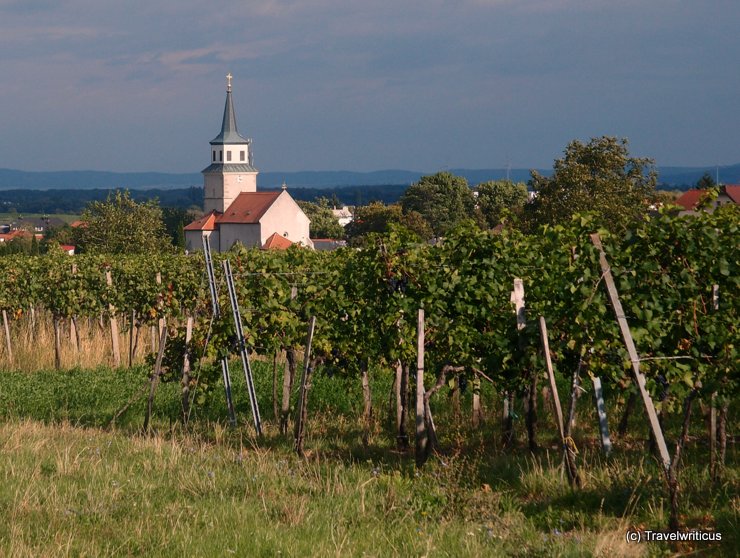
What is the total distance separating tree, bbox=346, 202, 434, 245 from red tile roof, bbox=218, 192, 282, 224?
772 inches

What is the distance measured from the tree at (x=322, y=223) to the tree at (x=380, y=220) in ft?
51.2

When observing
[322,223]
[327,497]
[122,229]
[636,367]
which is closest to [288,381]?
[327,497]

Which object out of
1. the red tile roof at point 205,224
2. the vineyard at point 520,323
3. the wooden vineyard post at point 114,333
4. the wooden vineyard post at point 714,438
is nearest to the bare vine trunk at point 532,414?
the vineyard at point 520,323

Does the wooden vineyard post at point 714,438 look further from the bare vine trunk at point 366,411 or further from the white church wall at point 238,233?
the white church wall at point 238,233

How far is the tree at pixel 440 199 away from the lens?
89875 millimetres

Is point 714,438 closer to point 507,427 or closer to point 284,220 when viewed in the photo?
point 507,427

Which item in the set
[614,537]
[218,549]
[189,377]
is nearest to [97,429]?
[189,377]

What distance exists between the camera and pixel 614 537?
6082 millimetres

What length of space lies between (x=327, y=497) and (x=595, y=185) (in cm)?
4427

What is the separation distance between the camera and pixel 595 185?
4934 centimetres

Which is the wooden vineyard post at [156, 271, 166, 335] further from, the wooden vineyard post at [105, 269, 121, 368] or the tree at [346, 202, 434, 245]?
the tree at [346, 202, 434, 245]

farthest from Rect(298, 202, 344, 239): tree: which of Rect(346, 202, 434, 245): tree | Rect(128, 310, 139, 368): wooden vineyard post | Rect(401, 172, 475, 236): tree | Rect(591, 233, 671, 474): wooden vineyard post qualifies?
Rect(591, 233, 671, 474): wooden vineyard post

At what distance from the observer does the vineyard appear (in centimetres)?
771

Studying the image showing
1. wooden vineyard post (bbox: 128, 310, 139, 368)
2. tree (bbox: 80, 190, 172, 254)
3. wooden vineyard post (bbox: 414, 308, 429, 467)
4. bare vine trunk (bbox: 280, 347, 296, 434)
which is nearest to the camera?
wooden vineyard post (bbox: 414, 308, 429, 467)
